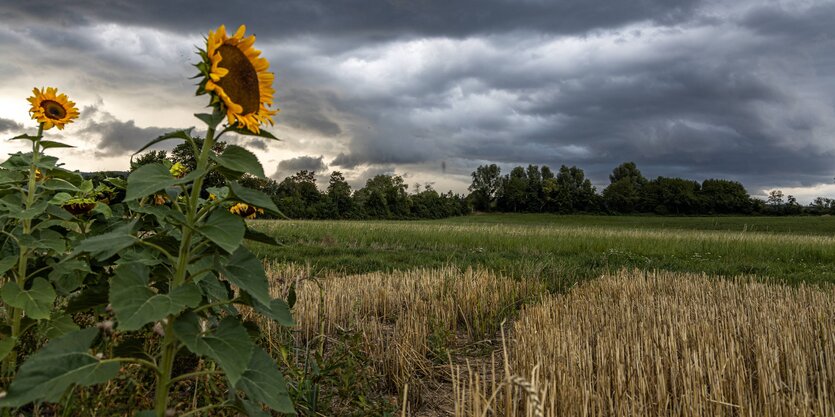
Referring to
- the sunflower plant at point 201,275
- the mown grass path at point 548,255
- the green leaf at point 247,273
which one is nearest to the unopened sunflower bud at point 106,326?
the sunflower plant at point 201,275

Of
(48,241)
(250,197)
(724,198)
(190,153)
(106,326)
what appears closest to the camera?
(250,197)

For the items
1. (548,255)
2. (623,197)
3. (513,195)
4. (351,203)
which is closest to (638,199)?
(623,197)

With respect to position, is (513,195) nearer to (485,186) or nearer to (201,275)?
(485,186)

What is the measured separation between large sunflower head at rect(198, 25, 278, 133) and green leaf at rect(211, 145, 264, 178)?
0.09 m

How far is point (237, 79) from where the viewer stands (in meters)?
1.87

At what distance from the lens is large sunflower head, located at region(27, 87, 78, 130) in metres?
3.47

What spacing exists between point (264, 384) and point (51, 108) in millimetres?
2995

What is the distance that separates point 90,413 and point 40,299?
71 cm

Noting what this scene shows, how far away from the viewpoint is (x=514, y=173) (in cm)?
11356

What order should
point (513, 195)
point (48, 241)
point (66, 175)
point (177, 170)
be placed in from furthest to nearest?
point (513, 195), point (66, 175), point (177, 170), point (48, 241)

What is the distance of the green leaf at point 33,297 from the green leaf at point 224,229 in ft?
5.79

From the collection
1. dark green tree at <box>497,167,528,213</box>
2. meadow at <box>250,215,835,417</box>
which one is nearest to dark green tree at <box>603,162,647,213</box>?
dark green tree at <box>497,167,528,213</box>

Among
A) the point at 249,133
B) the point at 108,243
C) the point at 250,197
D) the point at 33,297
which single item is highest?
the point at 249,133

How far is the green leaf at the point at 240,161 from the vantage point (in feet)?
5.62
